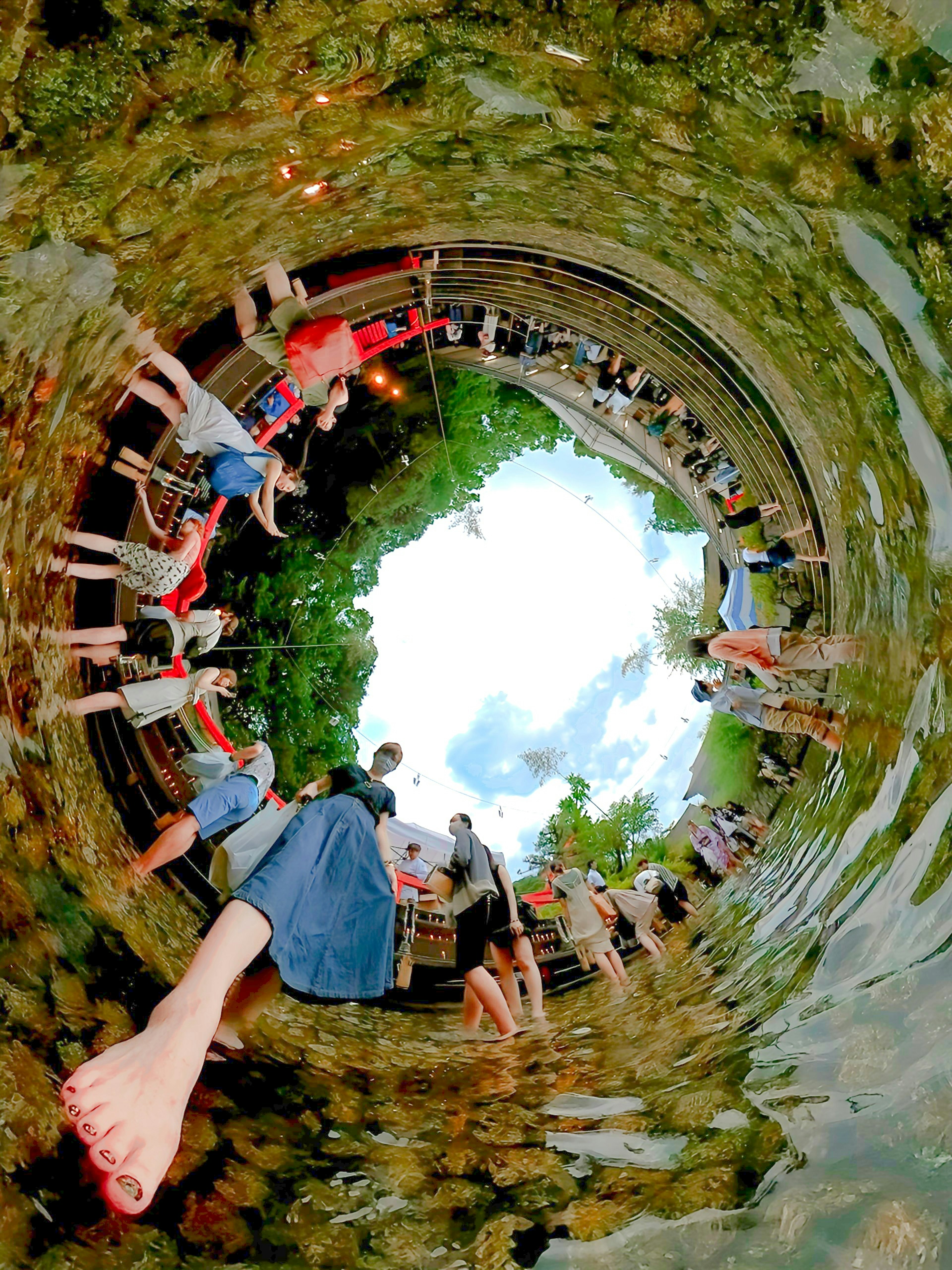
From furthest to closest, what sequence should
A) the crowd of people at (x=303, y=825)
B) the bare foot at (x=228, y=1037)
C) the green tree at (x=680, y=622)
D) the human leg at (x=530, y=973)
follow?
1. the green tree at (x=680, y=622)
2. the human leg at (x=530, y=973)
3. the crowd of people at (x=303, y=825)
4. the bare foot at (x=228, y=1037)

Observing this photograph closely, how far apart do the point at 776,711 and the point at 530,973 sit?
2.54 meters

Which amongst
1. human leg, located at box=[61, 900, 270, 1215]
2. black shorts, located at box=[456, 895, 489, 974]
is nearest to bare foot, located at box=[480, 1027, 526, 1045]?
black shorts, located at box=[456, 895, 489, 974]

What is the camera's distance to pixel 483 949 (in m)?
4.83

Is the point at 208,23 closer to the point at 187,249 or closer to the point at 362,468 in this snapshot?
the point at 187,249

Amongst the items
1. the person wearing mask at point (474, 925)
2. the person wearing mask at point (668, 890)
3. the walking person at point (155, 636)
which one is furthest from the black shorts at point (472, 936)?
the walking person at point (155, 636)

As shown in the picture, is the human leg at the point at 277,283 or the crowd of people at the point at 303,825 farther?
the human leg at the point at 277,283

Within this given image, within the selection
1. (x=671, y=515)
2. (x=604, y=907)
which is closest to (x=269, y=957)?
(x=604, y=907)

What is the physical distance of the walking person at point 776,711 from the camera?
4297 mm

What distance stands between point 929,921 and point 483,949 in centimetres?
297

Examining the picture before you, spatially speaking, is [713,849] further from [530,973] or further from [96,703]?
[96,703]

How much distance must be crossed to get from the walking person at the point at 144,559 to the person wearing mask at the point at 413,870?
9.25 feet

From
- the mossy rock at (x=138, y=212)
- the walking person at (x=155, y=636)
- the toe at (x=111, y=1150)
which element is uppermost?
the mossy rock at (x=138, y=212)

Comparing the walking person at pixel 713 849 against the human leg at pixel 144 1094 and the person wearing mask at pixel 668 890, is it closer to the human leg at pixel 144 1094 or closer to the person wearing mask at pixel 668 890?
the person wearing mask at pixel 668 890

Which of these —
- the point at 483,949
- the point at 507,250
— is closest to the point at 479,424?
the point at 507,250
